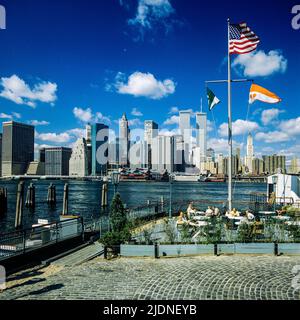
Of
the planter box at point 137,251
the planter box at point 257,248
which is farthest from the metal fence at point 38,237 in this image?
the planter box at point 257,248

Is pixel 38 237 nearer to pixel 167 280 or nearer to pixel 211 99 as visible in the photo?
pixel 167 280

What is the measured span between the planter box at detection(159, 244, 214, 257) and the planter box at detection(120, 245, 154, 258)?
16.0 inches

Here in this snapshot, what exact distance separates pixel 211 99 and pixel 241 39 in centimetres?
336

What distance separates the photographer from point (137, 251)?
1044 cm

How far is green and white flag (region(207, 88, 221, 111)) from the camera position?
49.8 feet

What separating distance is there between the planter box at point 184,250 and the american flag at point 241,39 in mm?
10190

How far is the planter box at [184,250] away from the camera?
10305 mm

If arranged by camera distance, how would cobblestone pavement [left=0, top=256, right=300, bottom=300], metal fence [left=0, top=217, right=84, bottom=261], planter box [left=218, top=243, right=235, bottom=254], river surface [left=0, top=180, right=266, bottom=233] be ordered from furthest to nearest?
river surface [left=0, top=180, right=266, bottom=233] → metal fence [left=0, top=217, right=84, bottom=261] → planter box [left=218, top=243, right=235, bottom=254] → cobblestone pavement [left=0, top=256, right=300, bottom=300]

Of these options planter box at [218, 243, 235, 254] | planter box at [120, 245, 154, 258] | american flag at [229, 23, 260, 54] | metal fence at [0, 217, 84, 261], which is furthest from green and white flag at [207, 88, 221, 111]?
metal fence at [0, 217, 84, 261]

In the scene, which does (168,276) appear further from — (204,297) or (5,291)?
(5,291)

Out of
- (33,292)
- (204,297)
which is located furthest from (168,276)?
(33,292)

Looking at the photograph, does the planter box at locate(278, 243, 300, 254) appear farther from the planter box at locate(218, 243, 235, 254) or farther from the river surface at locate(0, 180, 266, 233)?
the river surface at locate(0, 180, 266, 233)

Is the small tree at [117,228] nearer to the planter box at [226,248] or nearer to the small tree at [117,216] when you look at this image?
the small tree at [117,216]
